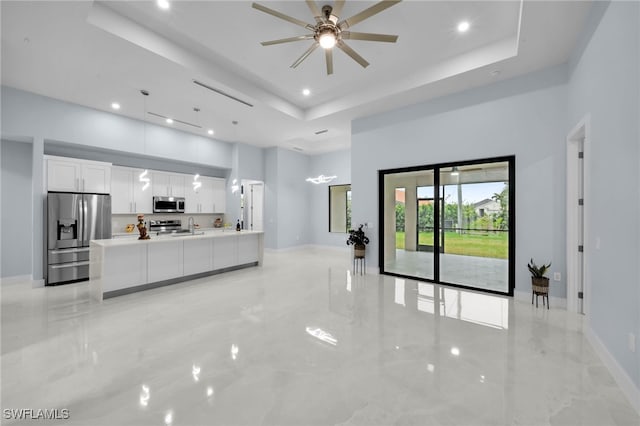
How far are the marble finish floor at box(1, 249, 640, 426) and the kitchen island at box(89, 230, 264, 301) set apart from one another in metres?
0.36

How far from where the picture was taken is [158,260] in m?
4.60

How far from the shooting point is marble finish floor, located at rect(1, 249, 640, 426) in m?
1.77

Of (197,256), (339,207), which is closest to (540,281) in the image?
(197,256)

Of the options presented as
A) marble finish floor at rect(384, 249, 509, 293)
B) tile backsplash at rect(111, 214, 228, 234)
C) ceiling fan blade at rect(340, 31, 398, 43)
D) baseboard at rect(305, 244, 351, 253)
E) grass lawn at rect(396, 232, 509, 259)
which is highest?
ceiling fan blade at rect(340, 31, 398, 43)

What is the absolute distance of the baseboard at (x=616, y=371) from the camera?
6.00ft

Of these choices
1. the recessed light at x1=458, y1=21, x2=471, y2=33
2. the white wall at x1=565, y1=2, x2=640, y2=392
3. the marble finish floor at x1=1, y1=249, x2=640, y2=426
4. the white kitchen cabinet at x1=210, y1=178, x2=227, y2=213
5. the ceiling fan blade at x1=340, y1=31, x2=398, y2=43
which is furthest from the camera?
the white kitchen cabinet at x1=210, y1=178, x2=227, y2=213

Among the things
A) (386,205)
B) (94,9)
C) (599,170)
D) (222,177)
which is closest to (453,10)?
(599,170)

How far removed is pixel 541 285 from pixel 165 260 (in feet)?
19.2

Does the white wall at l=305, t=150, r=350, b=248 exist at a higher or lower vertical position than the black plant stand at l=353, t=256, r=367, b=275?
higher

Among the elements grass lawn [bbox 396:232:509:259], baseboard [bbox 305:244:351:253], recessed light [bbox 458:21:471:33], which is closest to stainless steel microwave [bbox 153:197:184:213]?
baseboard [bbox 305:244:351:253]

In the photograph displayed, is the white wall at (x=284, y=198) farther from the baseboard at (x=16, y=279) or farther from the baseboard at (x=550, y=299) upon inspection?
the baseboard at (x=550, y=299)

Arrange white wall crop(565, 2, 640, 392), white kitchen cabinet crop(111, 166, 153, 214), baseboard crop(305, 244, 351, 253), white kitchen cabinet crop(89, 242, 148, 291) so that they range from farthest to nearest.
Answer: baseboard crop(305, 244, 351, 253) → white kitchen cabinet crop(111, 166, 153, 214) → white kitchen cabinet crop(89, 242, 148, 291) → white wall crop(565, 2, 640, 392)

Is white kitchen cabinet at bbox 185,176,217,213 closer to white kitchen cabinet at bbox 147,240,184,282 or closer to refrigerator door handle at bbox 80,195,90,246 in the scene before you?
refrigerator door handle at bbox 80,195,90,246

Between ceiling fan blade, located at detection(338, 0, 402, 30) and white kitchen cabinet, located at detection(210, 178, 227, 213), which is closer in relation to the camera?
ceiling fan blade, located at detection(338, 0, 402, 30)
